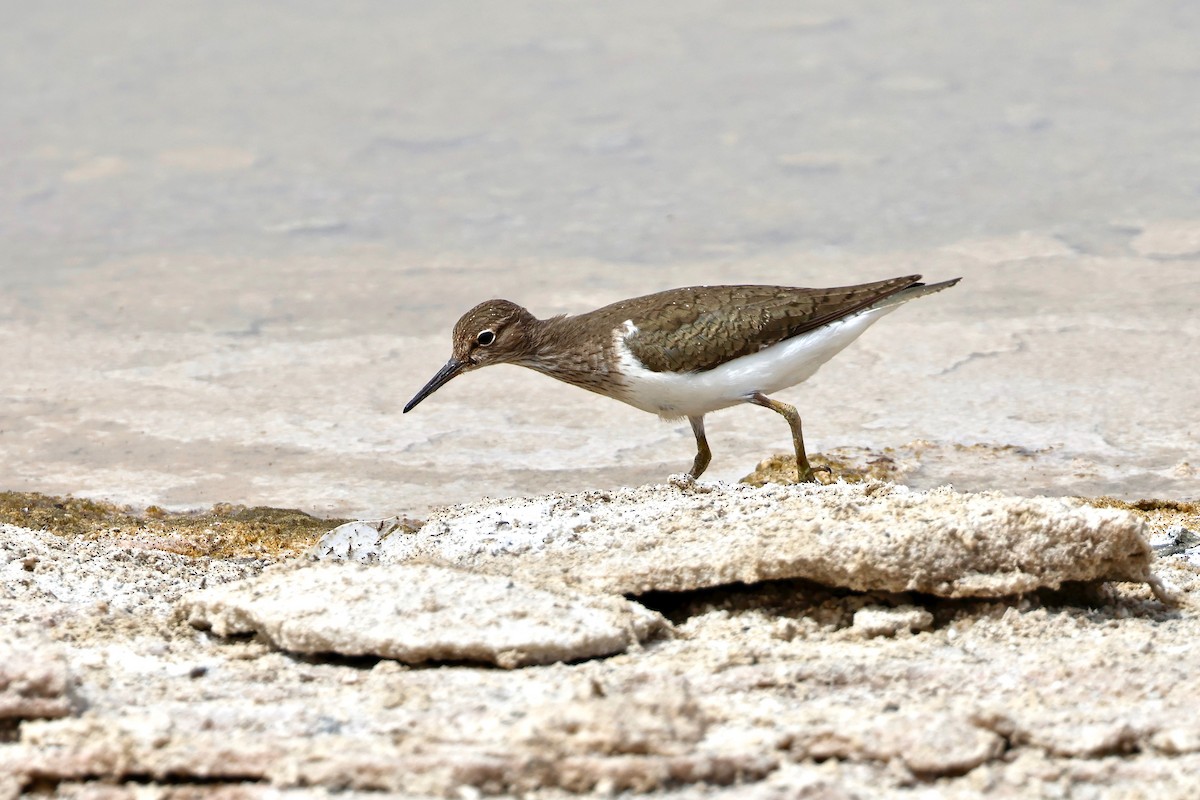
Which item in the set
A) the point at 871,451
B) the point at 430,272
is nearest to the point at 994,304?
the point at 871,451

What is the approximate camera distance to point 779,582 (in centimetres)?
438

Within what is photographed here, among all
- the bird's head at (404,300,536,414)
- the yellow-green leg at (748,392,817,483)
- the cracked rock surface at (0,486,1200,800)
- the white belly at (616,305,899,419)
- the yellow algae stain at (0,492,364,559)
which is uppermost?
the bird's head at (404,300,536,414)

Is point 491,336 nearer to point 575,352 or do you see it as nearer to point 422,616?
point 575,352

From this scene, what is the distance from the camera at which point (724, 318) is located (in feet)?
21.0

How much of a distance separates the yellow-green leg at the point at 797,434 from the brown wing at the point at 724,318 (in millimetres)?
215

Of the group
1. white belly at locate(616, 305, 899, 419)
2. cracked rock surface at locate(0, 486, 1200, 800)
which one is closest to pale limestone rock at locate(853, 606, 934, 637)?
cracked rock surface at locate(0, 486, 1200, 800)

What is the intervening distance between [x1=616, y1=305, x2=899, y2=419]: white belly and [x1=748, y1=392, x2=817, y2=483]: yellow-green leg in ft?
0.14

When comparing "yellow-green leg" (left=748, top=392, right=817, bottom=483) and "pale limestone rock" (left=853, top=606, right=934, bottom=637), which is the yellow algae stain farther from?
"pale limestone rock" (left=853, top=606, right=934, bottom=637)

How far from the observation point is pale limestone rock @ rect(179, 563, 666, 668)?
3.84m

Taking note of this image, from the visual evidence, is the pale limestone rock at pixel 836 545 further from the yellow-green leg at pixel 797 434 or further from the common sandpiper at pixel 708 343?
the common sandpiper at pixel 708 343

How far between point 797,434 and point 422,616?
2.55m

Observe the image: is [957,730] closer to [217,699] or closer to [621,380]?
[217,699]

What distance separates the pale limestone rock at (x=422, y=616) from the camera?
384 cm

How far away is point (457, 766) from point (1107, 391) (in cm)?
571
